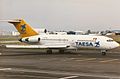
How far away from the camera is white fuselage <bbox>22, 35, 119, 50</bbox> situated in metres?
40.6

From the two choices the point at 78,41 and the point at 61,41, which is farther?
the point at 61,41

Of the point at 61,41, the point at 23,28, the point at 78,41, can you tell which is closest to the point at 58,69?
the point at 78,41

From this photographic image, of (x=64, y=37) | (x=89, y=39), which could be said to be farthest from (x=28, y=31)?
(x=89, y=39)

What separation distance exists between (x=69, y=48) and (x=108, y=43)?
217 inches

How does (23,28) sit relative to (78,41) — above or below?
above

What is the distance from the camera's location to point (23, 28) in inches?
1831

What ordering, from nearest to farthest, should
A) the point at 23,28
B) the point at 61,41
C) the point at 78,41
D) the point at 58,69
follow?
the point at 58,69 < the point at 78,41 < the point at 61,41 < the point at 23,28

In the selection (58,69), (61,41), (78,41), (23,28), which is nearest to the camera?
(58,69)

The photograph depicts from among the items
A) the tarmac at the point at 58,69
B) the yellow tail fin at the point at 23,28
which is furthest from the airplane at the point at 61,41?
the tarmac at the point at 58,69

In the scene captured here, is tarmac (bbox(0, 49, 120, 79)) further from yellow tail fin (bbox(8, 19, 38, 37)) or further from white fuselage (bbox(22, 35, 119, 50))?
yellow tail fin (bbox(8, 19, 38, 37))

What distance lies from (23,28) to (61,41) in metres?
6.79

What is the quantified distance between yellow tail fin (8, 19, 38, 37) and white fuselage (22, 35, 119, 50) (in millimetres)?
1440

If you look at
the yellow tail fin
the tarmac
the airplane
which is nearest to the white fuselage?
the airplane

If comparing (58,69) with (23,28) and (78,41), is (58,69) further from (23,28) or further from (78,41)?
(23,28)
